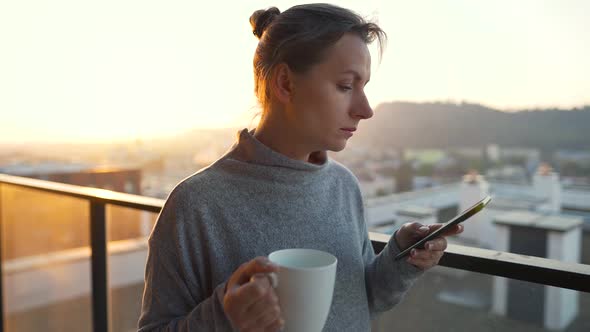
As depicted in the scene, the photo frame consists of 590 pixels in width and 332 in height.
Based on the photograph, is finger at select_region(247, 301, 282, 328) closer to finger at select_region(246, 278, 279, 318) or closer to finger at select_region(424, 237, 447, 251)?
finger at select_region(246, 278, 279, 318)

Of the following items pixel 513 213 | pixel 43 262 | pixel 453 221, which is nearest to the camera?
pixel 453 221

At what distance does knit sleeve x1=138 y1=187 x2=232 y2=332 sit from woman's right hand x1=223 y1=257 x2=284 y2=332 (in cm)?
16

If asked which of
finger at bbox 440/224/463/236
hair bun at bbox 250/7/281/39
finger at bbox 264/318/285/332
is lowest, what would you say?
finger at bbox 264/318/285/332

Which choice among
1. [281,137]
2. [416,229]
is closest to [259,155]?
[281,137]

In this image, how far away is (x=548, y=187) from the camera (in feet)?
43.7

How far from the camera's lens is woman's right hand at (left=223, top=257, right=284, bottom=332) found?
0.42m

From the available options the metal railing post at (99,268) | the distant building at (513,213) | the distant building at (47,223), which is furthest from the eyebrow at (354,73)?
the distant building at (513,213)

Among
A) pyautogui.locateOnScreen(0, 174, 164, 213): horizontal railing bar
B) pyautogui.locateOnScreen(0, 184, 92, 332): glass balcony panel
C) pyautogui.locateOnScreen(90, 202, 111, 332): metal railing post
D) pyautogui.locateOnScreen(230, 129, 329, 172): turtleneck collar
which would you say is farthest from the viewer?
pyautogui.locateOnScreen(0, 184, 92, 332): glass balcony panel

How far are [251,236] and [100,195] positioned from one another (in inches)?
31.8

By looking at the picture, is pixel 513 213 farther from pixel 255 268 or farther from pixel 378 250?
pixel 255 268

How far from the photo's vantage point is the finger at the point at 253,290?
419 mm

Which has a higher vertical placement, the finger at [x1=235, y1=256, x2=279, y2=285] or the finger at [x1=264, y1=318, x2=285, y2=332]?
the finger at [x1=235, y1=256, x2=279, y2=285]

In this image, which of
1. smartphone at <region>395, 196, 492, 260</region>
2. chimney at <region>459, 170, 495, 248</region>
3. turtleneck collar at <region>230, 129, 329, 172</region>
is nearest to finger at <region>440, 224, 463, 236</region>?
smartphone at <region>395, 196, 492, 260</region>

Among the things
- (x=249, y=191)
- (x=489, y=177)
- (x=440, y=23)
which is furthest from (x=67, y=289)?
(x=489, y=177)
